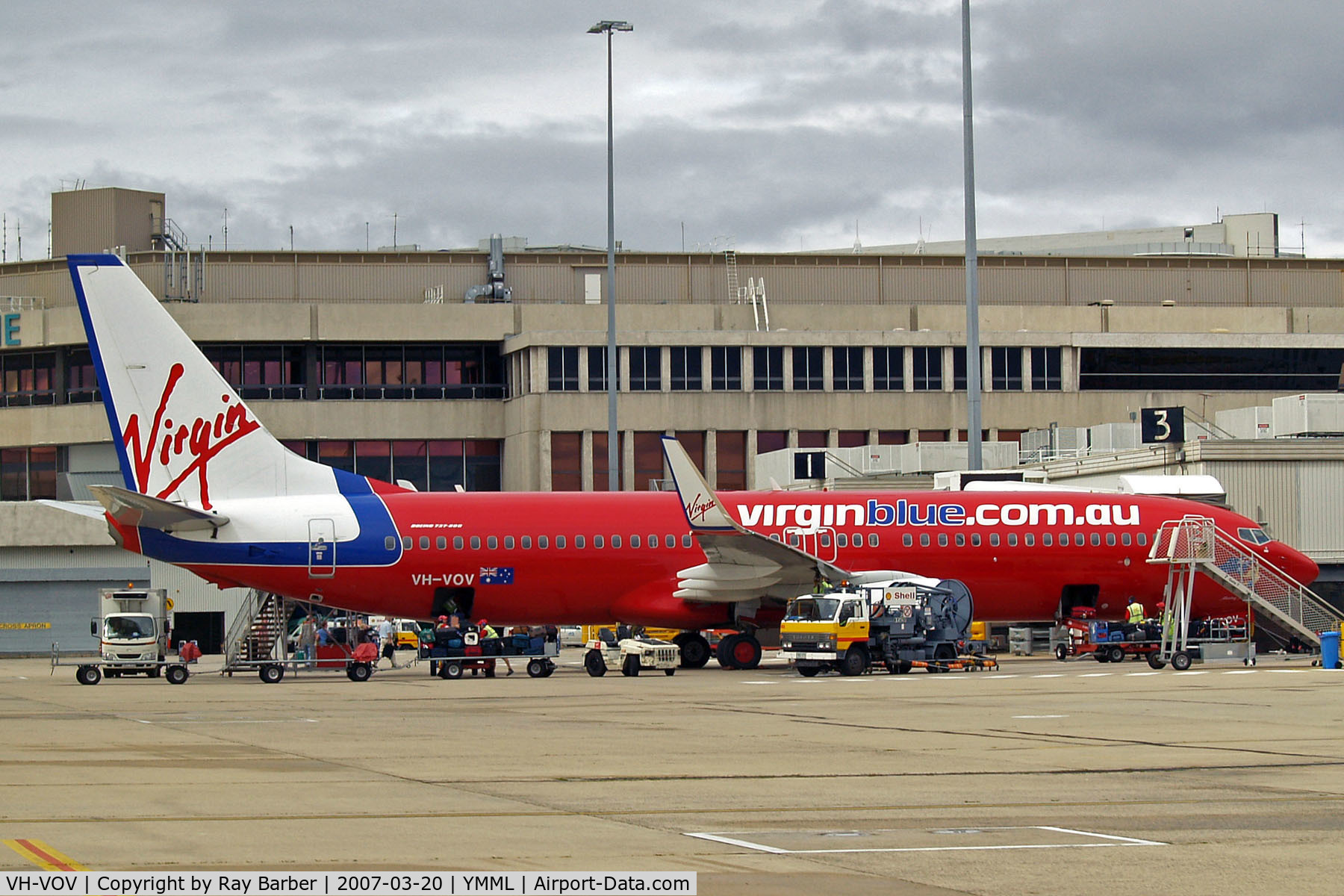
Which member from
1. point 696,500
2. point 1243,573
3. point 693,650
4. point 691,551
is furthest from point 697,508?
point 1243,573

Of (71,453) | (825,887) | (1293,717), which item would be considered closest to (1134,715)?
(1293,717)

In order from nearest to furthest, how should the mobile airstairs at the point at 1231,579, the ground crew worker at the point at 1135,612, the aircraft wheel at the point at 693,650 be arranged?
the mobile airstairs at the point at 1231,579 → the aircraft wheel at the point at 693,650 → the ground crew worker at the point at 1135,612

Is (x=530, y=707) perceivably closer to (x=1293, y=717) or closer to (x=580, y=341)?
(x=1293, y=717)

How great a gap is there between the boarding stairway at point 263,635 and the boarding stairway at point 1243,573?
878 inches

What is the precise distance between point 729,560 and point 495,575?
230 inches

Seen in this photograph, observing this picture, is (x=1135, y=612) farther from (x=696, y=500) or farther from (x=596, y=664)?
(x=596, y=664)

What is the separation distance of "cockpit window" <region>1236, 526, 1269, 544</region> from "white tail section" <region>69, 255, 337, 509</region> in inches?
940

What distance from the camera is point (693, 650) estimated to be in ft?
137

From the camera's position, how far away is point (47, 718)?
85.6 feet

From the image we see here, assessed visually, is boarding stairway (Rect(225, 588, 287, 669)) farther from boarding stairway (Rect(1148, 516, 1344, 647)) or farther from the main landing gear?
boarding stairway (Rect(1148, 516, 1344, 647))

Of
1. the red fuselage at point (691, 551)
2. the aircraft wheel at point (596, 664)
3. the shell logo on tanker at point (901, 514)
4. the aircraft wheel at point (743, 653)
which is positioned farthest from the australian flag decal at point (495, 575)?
the shell logo on tanker at point (901, 514)

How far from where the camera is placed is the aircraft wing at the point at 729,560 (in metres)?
36.8

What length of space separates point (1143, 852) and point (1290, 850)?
1.12 metres

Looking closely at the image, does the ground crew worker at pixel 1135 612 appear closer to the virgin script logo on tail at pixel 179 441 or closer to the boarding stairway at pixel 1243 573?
the boarding stairway at pixel 1243 573
